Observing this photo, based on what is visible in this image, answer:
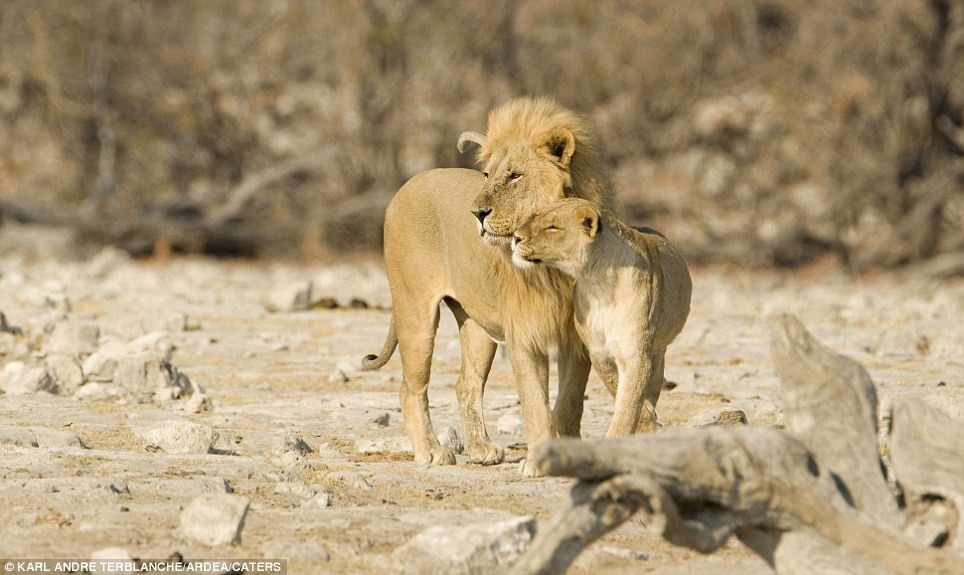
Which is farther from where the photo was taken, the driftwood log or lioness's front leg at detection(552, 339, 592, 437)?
lioness's front leg at detection(552, 339, 592, 437)

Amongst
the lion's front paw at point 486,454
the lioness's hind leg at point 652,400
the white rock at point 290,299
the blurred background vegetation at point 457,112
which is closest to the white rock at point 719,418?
the lioness's hind leg at point 652,400

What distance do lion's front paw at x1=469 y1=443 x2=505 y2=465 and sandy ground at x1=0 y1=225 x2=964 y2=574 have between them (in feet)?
0.43

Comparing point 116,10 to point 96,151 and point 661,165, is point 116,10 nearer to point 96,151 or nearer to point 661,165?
point 96,151

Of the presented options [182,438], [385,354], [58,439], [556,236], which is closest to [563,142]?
[556,236]

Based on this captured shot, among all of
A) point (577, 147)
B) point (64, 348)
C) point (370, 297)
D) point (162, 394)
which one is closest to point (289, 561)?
point (577, 147)

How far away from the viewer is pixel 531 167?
559cm

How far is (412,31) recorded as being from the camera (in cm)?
1688

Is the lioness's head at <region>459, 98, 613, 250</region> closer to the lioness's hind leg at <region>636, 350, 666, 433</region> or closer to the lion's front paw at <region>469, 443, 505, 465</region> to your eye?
the lioness's hind leg at <region>636, 350, 666, 433</region>

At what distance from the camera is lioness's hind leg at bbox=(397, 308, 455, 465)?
600cm

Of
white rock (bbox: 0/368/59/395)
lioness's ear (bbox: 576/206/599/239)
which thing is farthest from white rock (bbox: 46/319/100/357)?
lioness's ear (bbox: 576/206/599/239)

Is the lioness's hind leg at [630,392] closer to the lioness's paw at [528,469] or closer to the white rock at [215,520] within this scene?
the lioness's paw at [528,469]

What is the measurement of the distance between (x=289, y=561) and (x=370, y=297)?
7.93 m

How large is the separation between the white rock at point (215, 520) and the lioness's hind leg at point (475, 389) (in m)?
1.98

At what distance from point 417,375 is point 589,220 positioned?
1407 millimetres
